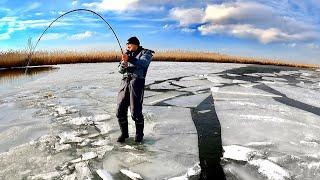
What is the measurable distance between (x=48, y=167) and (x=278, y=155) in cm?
262

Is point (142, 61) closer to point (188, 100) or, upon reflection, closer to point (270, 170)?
point (270, 170)

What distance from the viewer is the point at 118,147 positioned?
5496 mm

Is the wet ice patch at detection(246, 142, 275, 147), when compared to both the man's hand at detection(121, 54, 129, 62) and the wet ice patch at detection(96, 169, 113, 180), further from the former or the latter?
the wet ice patch at detection(96, 169, 113, 180)

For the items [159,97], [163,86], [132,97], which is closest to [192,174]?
[132,97]

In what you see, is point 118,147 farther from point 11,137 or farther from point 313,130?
point 313,130

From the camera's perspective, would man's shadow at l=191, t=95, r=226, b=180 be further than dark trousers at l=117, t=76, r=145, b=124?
No

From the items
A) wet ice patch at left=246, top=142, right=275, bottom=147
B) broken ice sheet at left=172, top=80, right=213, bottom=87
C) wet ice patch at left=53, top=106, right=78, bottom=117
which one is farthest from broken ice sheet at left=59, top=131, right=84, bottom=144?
broken ice sheet at left=172, top=80, right=213, bottom=87

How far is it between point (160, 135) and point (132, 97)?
0.83 m

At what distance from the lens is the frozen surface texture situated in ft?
15.4

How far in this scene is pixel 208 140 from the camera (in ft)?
19.1

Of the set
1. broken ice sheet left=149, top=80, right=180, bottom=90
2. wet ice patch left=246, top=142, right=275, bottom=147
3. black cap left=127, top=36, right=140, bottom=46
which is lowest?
wet ice patch left=246, top=142, right=275, bottom=147

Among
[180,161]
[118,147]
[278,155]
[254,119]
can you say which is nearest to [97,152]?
[118,147]

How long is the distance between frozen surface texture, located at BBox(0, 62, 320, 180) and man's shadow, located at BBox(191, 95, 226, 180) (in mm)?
64

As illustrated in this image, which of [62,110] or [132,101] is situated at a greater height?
[132,101]
